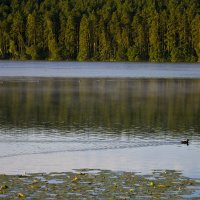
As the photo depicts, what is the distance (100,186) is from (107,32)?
15113 cm

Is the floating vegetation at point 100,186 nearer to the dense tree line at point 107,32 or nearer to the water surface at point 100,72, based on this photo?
the water surface at point 100,72

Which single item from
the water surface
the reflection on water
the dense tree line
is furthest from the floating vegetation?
the dense tree line

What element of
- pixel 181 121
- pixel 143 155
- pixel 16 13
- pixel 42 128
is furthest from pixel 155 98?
pixel 16 13

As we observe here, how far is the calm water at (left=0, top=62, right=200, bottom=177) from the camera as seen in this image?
21031 millimetres

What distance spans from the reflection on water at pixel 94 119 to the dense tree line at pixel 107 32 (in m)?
104

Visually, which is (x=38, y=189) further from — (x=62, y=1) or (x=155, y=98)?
(x=62, y=1)

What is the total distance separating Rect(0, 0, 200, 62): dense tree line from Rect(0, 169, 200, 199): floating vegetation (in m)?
135

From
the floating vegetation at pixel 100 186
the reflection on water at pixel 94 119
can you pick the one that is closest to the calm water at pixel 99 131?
the reflection on water at pixel 94 119

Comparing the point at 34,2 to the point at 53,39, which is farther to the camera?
the point at 34,2

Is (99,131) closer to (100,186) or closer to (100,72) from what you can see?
(100,186)

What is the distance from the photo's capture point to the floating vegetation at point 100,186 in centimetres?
1604

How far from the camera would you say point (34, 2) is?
199 m

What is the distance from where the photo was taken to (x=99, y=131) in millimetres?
28891

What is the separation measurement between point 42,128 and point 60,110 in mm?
A: 7921
